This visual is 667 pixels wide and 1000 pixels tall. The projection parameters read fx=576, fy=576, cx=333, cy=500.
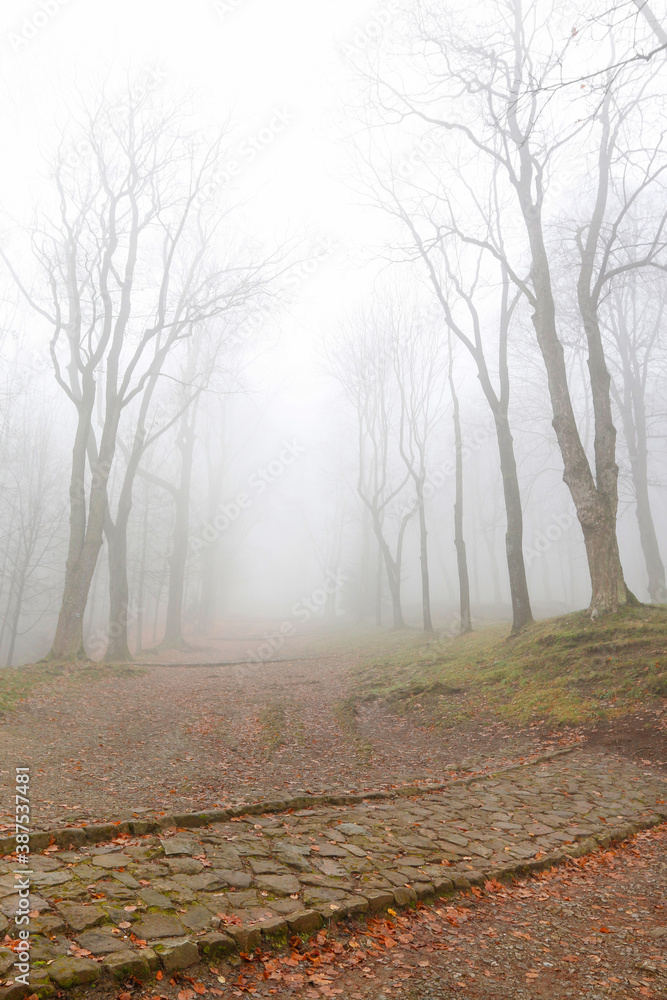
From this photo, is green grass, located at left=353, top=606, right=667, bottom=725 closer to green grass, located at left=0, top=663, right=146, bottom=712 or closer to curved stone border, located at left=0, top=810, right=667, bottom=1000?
curved stone border, located at left=0, top=810, right=667, bottom=1000

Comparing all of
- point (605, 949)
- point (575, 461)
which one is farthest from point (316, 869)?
point (575, 461)

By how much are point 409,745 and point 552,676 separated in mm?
2756

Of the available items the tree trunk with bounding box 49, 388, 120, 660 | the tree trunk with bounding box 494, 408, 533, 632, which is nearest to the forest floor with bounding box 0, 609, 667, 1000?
the tree trunk with bounding box 494, 408, 533, 632

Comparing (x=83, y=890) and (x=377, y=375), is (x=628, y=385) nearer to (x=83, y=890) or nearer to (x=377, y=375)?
(x=377, y=375)

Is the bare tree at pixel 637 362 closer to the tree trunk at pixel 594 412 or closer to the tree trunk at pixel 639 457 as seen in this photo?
the tree trunk at pixel 639 457

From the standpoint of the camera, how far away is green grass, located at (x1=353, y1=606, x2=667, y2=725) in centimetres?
820

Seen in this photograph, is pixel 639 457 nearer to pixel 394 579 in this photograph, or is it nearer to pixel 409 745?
pixel 394 579

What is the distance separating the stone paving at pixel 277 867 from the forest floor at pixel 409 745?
0.75ft

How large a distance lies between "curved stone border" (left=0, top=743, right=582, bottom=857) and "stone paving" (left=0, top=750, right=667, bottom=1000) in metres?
0.03

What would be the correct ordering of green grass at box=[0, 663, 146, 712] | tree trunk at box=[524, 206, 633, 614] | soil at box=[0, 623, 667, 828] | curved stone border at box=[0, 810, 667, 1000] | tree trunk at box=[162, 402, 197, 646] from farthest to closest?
tree trunk at box=[162, 402, 197, 646]
tree trunk at box=[524, 206, 633, 614]
green grass at box=[0, 663, 146, 712]
soil at box=[0, 623, 667, 828]
curved stone border at box=[0, 810, 667, 1000]

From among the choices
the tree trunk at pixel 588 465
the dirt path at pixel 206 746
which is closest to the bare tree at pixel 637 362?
the tree trunk at pixel 588 465

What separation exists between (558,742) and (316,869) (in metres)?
4.75

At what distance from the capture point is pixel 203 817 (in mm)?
4695

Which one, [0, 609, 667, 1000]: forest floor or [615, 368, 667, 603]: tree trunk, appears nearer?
[0, 609, 667, 1000]: forest floor
